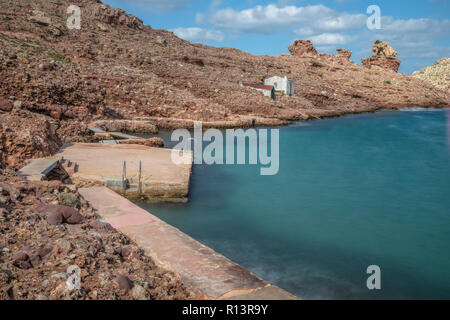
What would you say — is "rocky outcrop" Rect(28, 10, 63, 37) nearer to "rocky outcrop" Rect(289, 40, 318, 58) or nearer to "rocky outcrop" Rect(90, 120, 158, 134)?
"rocky outcrop" Rect(90, 120, 158, 134)

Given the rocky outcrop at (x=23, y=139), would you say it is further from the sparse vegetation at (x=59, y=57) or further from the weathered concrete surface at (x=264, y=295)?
the sparse vegetation at (x=59, y=57)

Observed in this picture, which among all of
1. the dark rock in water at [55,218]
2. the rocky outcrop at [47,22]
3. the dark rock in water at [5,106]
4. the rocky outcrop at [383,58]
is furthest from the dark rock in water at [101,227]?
the rocky outcrop at [383,58]

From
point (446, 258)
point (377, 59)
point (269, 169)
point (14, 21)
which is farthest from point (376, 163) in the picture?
point (377, 59)

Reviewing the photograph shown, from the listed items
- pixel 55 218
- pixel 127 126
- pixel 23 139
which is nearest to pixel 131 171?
pixel 23 139

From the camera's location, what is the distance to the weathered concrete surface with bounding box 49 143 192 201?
9258 mm

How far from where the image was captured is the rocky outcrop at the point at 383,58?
74.8 metres

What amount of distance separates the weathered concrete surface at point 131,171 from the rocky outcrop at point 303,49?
61.3 m

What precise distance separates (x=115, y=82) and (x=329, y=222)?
19.8m

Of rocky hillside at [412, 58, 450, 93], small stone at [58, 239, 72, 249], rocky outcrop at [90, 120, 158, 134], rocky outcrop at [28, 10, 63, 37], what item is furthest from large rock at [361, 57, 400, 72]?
small stone at [58, 239, 72, 249]

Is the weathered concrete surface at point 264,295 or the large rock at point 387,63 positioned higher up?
the large rock at point 387,63

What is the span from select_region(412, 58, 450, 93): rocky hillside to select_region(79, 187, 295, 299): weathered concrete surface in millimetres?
92192

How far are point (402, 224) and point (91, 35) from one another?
3055 cm

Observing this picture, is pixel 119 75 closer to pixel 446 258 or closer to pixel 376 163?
pixel 376 163

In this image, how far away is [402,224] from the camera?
33.6 ft
